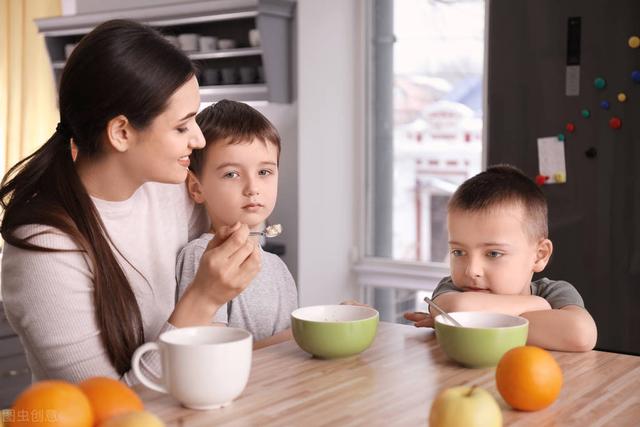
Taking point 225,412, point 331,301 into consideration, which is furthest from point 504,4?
point 225,412

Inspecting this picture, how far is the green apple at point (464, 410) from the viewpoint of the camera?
935mm

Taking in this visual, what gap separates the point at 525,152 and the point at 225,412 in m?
2.41

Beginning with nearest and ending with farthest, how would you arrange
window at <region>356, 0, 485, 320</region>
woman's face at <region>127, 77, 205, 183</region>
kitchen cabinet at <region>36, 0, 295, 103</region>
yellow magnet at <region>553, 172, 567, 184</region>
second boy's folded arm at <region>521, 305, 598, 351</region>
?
second boy's folded arm at <region>521, 305, 598, 351</region>
woman's face at <region>127, 77, 205, 183</region>
yellow magnet at <region>553, 172, 567, 184</region>
window at <region>356, 0, 485, 320</region>
kitchen cabinet at <region>36, 0, 295, 103</region>

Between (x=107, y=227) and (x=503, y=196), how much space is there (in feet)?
2.61

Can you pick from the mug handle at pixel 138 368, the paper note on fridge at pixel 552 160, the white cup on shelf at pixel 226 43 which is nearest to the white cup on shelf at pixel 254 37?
the white cup on shelf at pixel 226 43

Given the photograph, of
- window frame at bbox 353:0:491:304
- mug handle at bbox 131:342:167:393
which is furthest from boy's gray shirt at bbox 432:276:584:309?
window frame at bbox 353:0:491:304

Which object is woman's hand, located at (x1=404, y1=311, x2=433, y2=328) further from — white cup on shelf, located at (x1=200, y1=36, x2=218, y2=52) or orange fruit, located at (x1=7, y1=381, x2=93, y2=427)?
white cup on shelf, located at (x1=200, y1=36, x2=218, y2=52)

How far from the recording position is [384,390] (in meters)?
1.19

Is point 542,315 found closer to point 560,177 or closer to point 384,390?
point 384,390

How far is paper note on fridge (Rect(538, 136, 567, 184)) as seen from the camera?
3156 millimetres

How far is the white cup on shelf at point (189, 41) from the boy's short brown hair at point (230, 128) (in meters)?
2.58

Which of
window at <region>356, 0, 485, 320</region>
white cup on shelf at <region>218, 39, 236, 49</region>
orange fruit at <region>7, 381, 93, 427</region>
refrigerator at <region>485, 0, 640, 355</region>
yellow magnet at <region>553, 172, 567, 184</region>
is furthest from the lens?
white cup on shelf at <region>218, 39, 236, 49</region>

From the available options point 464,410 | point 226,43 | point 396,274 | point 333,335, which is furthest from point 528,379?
point 226,43

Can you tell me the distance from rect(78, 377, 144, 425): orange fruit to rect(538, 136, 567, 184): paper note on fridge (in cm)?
247
